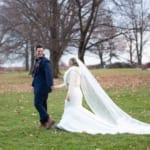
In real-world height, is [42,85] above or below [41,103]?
above

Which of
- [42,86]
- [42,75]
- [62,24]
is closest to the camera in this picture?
[42,86]

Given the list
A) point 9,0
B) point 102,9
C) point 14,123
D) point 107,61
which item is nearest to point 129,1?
point 102,9

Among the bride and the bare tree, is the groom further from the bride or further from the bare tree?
the bare tree

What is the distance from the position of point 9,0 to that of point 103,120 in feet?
110

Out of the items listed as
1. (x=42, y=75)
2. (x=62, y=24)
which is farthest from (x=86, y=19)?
(x=42, y=75)

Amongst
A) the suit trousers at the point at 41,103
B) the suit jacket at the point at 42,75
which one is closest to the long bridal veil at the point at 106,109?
the suit jacket at the point at 42,75

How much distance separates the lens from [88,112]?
11.8 m

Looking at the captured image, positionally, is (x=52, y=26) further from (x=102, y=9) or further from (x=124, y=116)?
(x=124, y=116)

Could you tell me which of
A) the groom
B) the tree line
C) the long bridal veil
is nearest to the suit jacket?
the groom

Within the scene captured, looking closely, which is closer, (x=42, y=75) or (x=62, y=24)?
(x=42, y=75)

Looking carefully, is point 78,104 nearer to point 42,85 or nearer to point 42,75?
point 42,85

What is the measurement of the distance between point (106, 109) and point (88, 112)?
1.42 ft

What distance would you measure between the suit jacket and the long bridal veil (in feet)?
2.58

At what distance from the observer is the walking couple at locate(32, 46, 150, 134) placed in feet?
37.4
